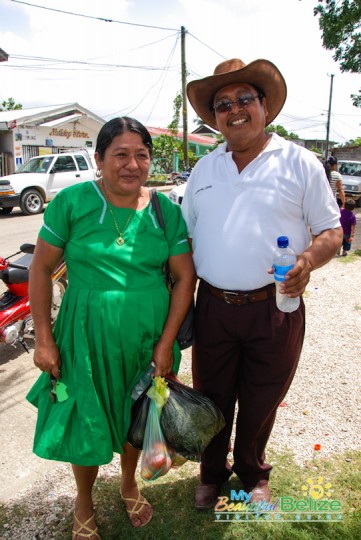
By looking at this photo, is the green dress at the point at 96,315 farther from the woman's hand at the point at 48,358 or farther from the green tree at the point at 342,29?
the green tree at the point at 342,29

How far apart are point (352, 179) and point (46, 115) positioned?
13.4 m

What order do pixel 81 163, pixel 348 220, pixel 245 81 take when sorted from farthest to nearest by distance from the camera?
pixel 81 163 < pixel 348 220 < pixel 245 81

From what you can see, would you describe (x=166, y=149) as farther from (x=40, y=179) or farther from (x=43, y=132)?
(x=40, y=179)

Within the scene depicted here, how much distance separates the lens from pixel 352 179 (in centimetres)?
1709

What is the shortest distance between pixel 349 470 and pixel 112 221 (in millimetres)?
2080

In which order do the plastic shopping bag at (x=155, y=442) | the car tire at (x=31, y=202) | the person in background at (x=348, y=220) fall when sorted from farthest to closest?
the car tire at (x=31, y=202) < the person in background at (x=348, y=220) < the plastic shopping bag at (x=155, y=442)

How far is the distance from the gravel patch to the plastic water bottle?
4.10 feet

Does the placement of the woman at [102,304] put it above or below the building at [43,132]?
below

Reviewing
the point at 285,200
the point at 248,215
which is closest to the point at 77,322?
the point at 248,215

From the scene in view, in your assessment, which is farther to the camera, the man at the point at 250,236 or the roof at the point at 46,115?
the roof at the point at 46,115

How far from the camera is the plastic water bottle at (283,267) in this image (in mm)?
1855

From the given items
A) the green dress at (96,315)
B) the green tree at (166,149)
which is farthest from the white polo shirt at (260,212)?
the green tree at (166,149)

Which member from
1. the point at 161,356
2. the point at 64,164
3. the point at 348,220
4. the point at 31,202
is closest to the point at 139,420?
the point at 161,356

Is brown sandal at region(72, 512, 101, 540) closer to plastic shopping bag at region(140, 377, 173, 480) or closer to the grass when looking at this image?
the grass
